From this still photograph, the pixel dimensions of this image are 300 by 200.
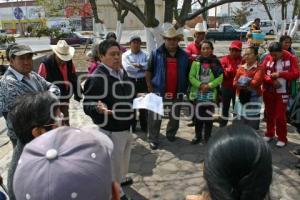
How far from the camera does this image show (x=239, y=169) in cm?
130

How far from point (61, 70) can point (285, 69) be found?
3.11 meters

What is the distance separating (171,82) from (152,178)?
1523 millimetres

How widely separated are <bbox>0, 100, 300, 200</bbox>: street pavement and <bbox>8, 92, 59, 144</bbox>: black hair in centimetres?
139

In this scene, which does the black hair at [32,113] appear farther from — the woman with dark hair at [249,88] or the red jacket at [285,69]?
the red jacket at [285,69]

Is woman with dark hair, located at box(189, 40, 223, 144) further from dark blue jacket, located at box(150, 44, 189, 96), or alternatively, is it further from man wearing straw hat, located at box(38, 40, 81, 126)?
man wearing straw hat, located at box(38, 40, 81, 126)

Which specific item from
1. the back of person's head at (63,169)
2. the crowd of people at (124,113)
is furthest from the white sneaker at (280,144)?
the back of person's head at (63,169)

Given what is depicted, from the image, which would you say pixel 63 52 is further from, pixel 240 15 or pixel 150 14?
pixel 240 15

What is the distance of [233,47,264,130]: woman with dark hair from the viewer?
5.04 meters

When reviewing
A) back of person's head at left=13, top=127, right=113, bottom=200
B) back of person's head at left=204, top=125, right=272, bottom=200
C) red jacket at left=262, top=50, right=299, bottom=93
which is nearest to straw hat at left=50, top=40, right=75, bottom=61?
red jacket at left=262, top=50, right=299, bottom=93

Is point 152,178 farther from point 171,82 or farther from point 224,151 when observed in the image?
point 224,151

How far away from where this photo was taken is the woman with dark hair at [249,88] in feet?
16.5

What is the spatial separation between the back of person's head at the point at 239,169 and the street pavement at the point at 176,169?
237cm

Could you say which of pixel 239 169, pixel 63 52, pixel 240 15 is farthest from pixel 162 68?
pixel 240 15

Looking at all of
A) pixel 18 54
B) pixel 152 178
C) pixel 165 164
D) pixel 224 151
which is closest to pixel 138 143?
pixel 165 164
